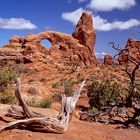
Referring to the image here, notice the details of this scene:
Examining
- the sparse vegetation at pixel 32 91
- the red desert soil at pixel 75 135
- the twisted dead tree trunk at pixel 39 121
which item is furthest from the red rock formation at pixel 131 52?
the sparse vegetation at pixel 32 91

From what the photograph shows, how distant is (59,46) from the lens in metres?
60.7

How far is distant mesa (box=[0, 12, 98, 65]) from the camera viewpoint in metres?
55.9

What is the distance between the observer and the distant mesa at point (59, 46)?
5588 centimetres

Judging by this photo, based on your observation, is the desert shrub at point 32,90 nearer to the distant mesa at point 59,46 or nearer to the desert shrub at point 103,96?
the desert shrub at point 103,96

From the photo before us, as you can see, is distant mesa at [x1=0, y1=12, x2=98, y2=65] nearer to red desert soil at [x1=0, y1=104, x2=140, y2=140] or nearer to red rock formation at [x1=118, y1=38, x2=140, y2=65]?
red rock formation at [x1=118, y1=38, x2=140, y2=65]

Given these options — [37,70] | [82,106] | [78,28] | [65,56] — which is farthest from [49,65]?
[82,106]

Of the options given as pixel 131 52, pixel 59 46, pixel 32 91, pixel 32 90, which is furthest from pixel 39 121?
pixel 59 46

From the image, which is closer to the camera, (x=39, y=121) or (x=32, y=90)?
(x=39, y=121)

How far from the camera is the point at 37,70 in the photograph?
160 feet

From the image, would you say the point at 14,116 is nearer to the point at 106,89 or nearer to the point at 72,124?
the point at 72,124

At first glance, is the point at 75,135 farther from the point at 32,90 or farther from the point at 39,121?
the point at 32,90

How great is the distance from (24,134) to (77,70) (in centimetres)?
4169

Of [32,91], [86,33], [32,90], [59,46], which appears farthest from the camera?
[86,33]

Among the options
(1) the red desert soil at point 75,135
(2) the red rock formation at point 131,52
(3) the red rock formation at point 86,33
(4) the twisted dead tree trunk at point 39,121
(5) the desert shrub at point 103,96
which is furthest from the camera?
(3) the red rock formation at point 86,33
